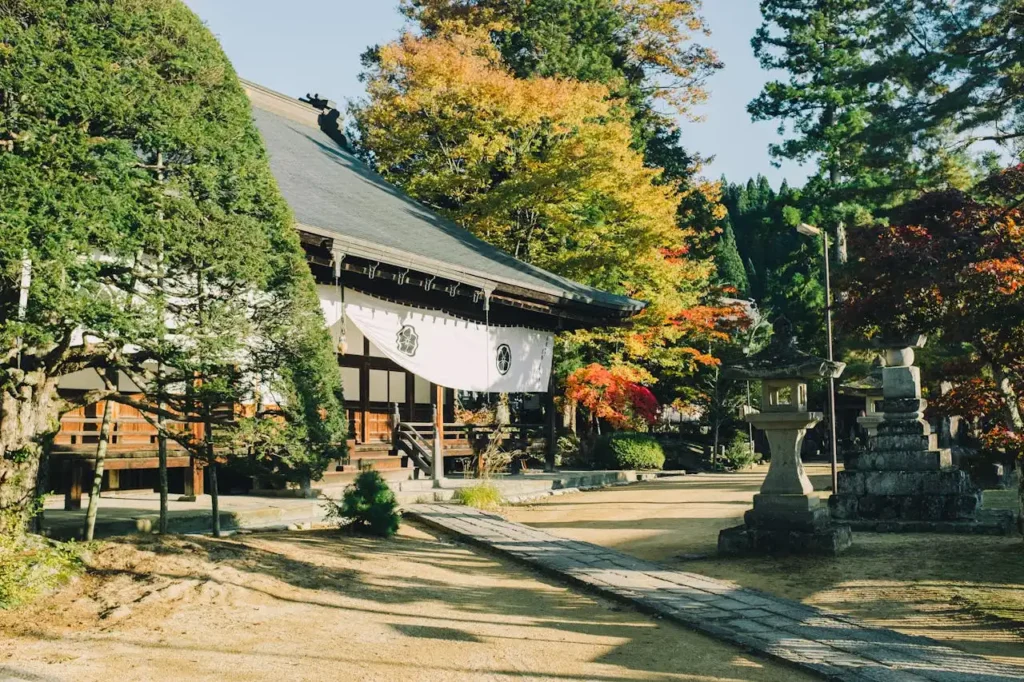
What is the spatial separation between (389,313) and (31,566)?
316 inches

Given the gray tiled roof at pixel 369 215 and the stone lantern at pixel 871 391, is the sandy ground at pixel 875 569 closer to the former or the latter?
the gray tiled roof at pixel 369 215

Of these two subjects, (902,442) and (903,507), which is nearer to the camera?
(903,507)

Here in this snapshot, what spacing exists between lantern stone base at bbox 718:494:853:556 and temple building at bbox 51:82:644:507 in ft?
19.8

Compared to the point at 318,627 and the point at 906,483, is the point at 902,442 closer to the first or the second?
the point at 906,483

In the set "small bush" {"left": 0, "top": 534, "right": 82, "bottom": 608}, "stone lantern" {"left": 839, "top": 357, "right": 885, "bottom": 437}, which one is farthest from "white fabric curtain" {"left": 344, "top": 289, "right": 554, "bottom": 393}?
"small bush" {"left": 0, "top": 534, "right": 82, "bottom": 608}

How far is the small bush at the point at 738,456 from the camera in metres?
24.1

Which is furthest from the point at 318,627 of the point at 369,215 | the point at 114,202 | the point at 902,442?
the point at 369,215

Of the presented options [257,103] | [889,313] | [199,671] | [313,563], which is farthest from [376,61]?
[199,671]

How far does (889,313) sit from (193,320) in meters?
7.68

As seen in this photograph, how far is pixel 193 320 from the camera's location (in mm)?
6473

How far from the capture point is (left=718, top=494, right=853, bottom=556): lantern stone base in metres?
9.00

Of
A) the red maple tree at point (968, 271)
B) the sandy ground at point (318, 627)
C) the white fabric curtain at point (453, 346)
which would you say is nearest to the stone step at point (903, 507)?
the red maple tree at point (968, 271)

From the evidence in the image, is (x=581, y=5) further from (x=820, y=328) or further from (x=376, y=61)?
(x=820, y=328)

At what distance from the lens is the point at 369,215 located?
14.8 m
